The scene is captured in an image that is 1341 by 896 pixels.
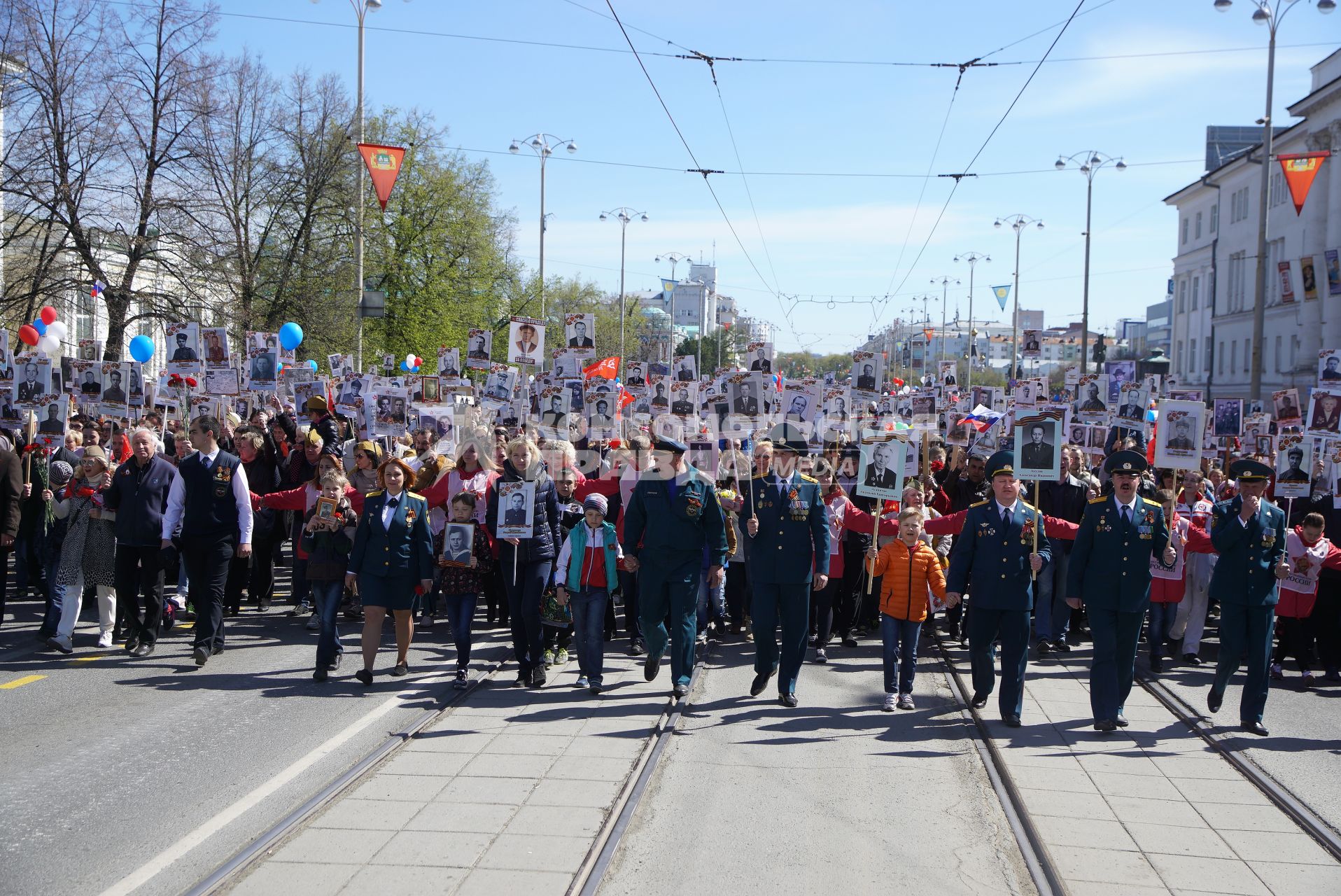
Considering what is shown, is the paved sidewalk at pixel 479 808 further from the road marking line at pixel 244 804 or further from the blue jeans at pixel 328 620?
the blue jeans at pixel 328 620

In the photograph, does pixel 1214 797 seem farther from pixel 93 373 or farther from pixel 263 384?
pixel 93 373

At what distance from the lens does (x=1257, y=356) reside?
2775cm

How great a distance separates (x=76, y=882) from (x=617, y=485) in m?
6.82

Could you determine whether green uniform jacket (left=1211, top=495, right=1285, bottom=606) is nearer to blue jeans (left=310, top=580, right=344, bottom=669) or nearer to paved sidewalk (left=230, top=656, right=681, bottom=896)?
paved sidewalk (left=230, top=656, right=681, bottom=896)

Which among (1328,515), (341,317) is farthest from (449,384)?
(341,317)

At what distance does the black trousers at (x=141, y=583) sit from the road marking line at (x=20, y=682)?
965 millimetres

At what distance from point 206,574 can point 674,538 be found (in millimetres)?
3969

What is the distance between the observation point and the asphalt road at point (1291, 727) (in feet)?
22.9

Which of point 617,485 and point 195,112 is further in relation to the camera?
point 195,112

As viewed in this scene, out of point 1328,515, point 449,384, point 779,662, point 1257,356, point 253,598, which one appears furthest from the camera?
point 1257,356

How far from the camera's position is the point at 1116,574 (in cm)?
816

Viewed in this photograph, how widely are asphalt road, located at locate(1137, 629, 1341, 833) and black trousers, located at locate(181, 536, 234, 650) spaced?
7613mm

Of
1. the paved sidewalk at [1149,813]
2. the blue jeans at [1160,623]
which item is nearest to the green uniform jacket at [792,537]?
the paved sidewalk at [1149,813]

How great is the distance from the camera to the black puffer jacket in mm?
9023
